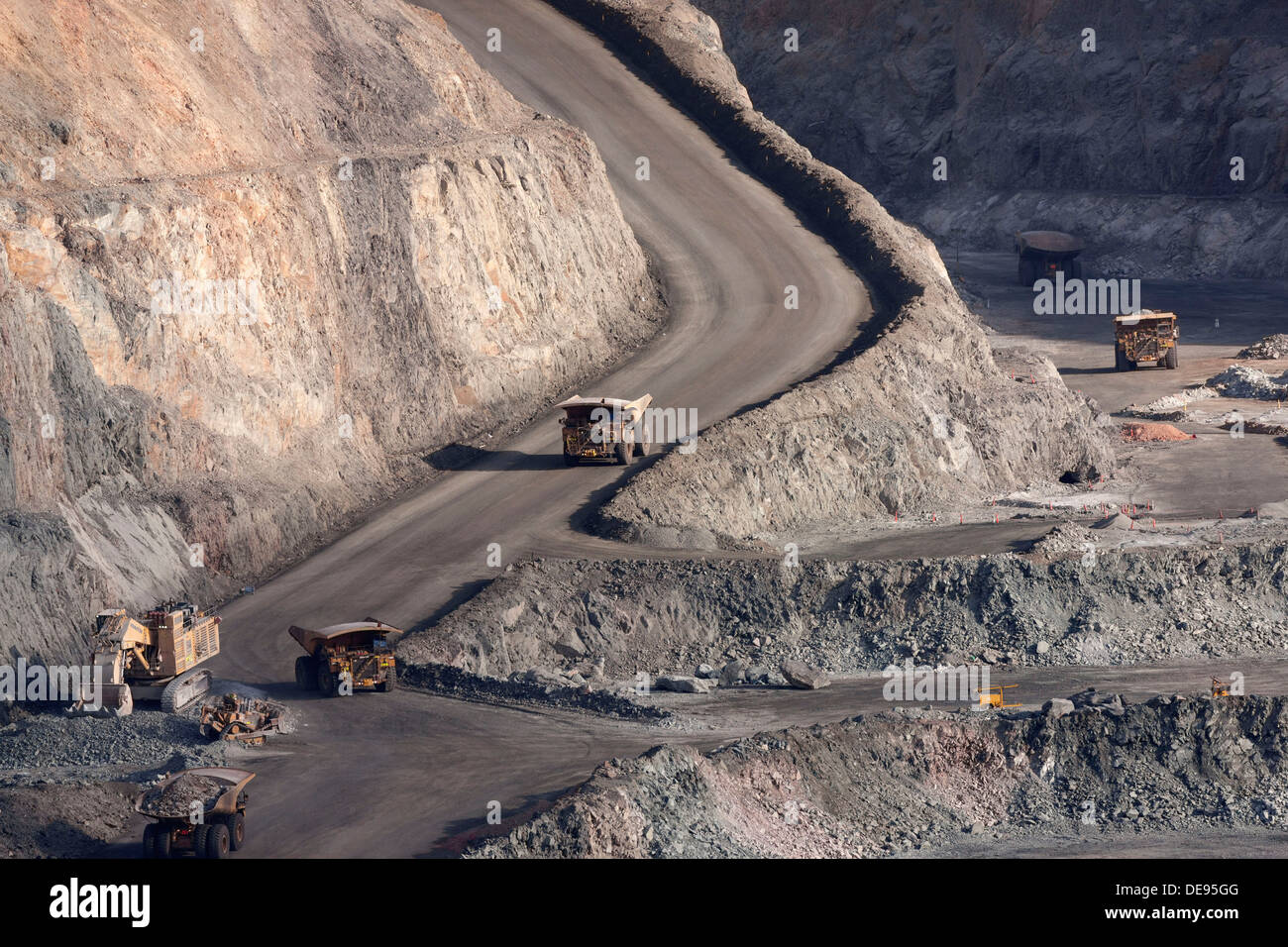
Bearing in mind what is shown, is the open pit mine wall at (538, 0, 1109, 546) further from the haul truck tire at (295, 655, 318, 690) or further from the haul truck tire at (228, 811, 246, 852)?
the haul truck tire at (228, 811, 246, 852)

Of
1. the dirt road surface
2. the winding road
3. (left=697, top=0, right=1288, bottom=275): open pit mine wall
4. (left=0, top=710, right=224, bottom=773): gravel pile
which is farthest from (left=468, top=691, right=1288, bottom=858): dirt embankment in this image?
(left=697, top=0, right=1288, bottom=275): open pit mine wall

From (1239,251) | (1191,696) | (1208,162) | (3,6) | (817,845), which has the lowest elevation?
(817,845)

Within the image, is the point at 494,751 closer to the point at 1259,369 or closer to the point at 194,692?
the point at 194,692

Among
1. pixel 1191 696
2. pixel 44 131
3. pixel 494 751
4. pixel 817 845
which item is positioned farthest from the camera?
pixel 44 131

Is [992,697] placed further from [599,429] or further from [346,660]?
[599,429]

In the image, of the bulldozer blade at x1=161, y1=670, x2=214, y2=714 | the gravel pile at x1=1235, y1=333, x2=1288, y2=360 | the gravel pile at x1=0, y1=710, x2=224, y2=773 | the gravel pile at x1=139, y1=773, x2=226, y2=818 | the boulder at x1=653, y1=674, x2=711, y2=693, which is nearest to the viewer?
the gravel pile at x1=139, y1=773, x2=226, y2=818

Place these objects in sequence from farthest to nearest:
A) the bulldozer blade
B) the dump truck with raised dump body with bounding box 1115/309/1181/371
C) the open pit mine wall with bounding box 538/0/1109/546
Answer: the dump truck with raised dump body with bounding box 1115/309/1181/371 < the open pit mine wall with bounding box 538/0/1109/546 < the bulldozer blade

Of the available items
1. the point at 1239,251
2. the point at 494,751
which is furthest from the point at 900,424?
the point at 1239,251
